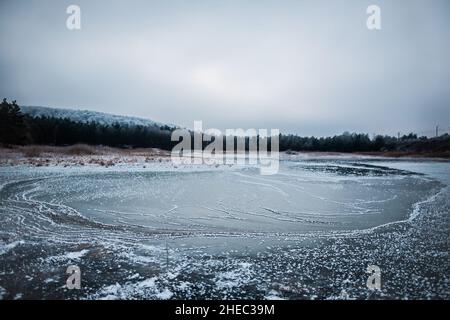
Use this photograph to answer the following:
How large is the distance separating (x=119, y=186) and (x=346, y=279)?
12.4 meters

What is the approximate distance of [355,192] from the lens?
43.5ft

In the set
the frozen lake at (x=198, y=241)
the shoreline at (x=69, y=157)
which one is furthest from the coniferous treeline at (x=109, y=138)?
the frozen lake at (x=198, y=241)

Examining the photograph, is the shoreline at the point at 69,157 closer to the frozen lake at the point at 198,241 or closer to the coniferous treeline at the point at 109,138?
the coniferous treeline at the point at 109,138

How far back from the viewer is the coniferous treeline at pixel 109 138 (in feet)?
154

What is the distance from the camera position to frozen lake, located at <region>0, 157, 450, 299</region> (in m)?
3.99

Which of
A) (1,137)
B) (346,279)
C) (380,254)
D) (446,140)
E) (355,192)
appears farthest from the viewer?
(446,140)

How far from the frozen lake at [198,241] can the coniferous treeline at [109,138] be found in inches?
1747

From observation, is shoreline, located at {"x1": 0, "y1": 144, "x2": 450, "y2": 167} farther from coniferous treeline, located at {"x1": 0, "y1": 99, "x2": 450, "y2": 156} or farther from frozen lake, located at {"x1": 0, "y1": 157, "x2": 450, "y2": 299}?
frozen lake, located at {"x1": 0, "y1": 157, "x2": 450, "y2": 299}

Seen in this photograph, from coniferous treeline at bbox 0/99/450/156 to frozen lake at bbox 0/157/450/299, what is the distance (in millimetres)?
44374

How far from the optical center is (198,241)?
6152 millimetres

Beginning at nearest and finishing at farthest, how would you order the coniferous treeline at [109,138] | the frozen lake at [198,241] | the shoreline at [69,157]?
the frozen lake at [198,241] → the shoreline at [69,157] → the coniferous treeline at [109,138]
